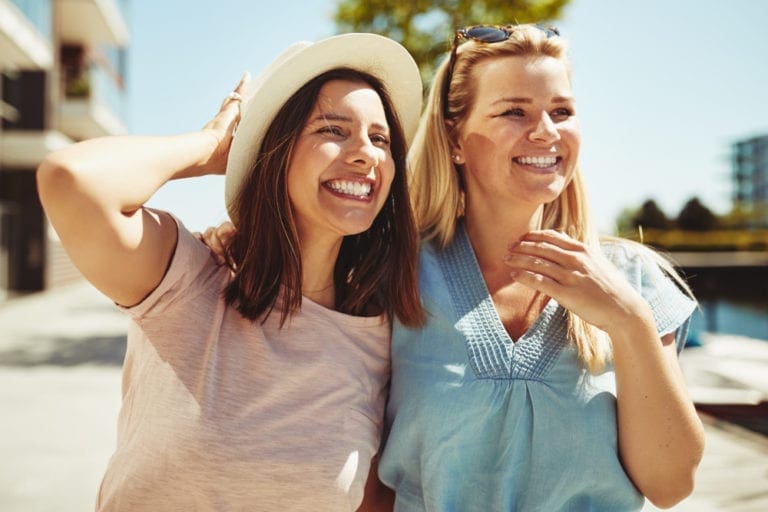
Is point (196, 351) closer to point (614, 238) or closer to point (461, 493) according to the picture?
point (461, 493)

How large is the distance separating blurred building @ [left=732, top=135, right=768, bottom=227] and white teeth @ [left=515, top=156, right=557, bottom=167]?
102m

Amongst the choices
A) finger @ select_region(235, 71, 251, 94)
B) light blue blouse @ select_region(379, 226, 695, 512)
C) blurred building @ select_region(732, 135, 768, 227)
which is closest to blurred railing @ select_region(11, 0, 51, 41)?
finger @ select_region(235, 71, 251, 94)

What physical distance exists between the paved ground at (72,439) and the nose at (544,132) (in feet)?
4.00

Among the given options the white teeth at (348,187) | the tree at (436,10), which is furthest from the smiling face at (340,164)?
the tree at (436,10)

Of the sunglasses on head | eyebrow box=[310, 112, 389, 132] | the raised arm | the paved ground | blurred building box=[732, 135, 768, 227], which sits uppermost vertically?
the sunglasses on head

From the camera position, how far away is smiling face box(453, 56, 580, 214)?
200 cm

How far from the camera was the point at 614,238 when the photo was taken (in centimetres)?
216

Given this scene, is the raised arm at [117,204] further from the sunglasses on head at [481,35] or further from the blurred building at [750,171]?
the blurred building at [750,171]

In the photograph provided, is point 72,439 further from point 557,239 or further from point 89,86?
point 89,86

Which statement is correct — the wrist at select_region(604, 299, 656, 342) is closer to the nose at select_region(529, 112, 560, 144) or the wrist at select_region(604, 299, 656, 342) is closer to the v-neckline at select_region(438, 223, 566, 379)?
the v-neckline at select_region(438, 223, 566, 379)

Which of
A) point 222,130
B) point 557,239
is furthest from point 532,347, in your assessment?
point 222,130

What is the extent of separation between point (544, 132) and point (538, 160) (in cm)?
8

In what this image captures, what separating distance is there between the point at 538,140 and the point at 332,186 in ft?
2.06

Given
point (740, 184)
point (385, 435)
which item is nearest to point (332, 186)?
point (385, 435)
